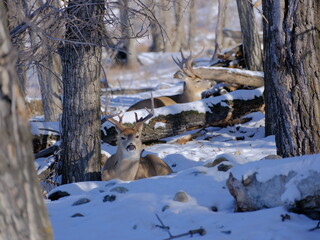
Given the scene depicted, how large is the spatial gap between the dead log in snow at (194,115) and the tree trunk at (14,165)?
639 centimetres

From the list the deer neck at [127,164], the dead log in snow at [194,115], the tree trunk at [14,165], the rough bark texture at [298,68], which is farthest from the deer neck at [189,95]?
the tree trunk at [14,165]

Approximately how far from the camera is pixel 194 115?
9.62 m

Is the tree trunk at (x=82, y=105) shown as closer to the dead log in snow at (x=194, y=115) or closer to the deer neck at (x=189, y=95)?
the dead log in snow at (x=194, y=115)

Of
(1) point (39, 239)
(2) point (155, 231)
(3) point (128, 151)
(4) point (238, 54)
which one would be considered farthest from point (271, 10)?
(4) point (238, 54)

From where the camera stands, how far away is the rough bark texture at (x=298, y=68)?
5.48 meters

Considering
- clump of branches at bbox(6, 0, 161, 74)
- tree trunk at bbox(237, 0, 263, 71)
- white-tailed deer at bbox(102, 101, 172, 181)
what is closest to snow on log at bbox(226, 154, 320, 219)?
clump of branches at bbox(6, 0, 161, 74)

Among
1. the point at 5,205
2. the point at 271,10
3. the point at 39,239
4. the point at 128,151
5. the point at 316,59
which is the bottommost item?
the point at 128,151

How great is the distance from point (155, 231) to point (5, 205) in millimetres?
1733

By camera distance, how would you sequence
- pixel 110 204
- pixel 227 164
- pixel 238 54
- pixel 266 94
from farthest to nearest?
pixel 238 54
pixel 266 94
pixel 227 164
pixel 110 204

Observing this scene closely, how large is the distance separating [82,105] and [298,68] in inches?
106

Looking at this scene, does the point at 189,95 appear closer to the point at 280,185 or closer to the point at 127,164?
the point at 127,164

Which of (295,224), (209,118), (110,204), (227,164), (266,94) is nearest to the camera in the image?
(295,224)

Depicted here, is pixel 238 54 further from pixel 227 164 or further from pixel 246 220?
pixel 246 220

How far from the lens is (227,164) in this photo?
5.52 metres
